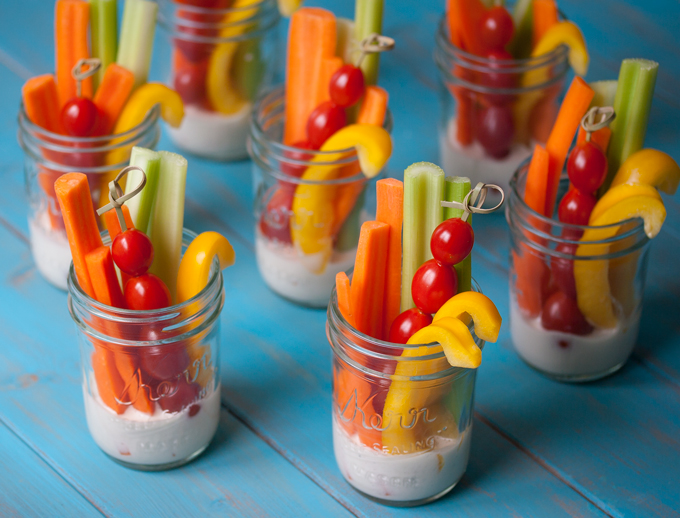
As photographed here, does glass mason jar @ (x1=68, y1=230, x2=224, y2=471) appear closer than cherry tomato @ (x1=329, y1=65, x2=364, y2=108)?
Yes

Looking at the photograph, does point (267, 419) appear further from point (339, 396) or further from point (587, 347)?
point (587, 347)

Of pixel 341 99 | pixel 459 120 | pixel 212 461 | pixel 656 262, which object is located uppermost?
pixel 341 99

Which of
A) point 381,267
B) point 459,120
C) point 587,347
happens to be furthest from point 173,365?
point 459,120

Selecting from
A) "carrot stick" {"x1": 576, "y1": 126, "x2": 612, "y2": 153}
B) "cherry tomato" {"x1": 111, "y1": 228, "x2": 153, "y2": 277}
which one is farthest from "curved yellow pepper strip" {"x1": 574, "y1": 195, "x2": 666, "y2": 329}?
"cherry tomato" {"x1": 111, "y1": 228, "x2": 153, "y2": 277}

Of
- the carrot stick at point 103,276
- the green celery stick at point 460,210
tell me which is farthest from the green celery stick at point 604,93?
the carrot stick at point 103,276

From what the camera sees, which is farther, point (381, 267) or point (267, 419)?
point (267, 419)

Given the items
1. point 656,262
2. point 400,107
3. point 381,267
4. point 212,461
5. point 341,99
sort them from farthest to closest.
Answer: point 400,107 → point 656,262 → point 341,99 → point 212,461 → point 381,267

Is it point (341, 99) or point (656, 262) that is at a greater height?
point (341, 99)

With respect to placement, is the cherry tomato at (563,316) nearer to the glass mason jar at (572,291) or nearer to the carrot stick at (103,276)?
the glass mason jar at (572,291)

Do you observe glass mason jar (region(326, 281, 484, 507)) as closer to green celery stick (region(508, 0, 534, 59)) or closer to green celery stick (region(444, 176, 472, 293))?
green celery stick (region(444, 176, 472, 293))
